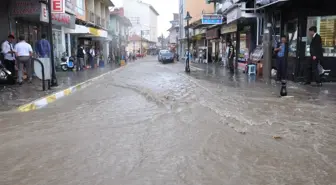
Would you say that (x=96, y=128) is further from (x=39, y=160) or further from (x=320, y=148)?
(x=320, y=148)

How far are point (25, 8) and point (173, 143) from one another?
11.5 m

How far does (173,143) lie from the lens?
5.21 m

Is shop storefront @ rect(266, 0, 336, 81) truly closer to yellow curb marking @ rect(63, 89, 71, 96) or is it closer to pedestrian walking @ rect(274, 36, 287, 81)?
pedestrian walking @ rect(274, 36, 287, 81)

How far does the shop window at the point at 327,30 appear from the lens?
1235 centimetres

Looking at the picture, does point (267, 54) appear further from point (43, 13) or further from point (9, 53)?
point (9, 53)

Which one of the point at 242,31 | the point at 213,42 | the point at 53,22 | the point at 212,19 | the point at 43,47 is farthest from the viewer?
the point at 213,42

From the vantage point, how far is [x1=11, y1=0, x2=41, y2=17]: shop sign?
14023 millimetres

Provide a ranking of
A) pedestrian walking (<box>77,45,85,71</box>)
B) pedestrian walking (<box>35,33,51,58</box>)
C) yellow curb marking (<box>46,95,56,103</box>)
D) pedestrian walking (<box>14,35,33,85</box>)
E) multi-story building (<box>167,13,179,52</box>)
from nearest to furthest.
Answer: yellow curb marking (<box>46,95,56,103</box>) → pedestrian walking (<box>14,35,33,85</box>) → pedestrian walking (<box>35,33,51,58</box>) → pedestrian walking (<box>77,45,85,71</box>) → multi-story building (<box>167,13,179,52</box>)

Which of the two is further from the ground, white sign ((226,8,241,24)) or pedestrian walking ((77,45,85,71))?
white sign ((226,8,241,24))

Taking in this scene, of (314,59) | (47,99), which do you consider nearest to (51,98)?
(47,99)

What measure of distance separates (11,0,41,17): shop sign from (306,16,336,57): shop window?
1049cm

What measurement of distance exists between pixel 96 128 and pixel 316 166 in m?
3.66

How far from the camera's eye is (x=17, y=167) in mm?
4312

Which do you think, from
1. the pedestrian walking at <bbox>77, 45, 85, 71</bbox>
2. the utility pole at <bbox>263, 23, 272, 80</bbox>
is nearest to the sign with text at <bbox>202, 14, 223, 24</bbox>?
the utility pole at <bbox>263, 23, 272, 80</bbox>
